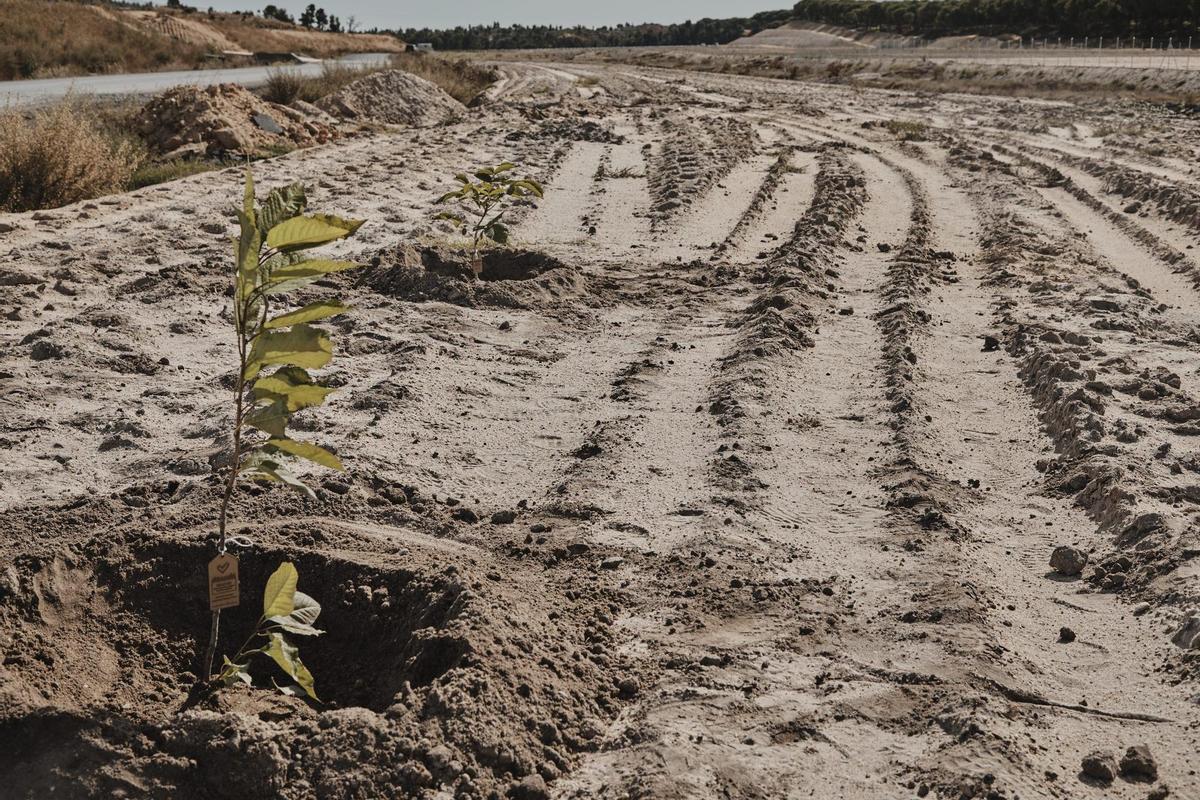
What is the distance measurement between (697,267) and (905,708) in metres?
6.44

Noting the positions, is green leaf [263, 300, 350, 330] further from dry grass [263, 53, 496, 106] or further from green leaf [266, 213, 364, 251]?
dry grass [263, 53, 496, 106]

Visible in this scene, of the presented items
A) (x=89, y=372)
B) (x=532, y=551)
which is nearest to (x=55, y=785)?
(x=532, y=551)

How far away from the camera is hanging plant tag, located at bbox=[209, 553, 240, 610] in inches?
130

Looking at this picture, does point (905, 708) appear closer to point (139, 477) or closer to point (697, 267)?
point (139, 477)

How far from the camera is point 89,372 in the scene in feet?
20.9

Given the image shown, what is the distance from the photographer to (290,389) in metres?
3.28

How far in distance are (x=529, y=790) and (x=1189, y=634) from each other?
2371 millimetres

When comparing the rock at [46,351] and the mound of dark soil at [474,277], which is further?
the mound of dark soil at [474,277]

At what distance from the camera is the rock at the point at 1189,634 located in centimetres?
389

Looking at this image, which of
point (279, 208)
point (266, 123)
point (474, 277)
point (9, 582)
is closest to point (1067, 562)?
point (279, 208)

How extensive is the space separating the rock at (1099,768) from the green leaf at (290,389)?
2386 millimetres

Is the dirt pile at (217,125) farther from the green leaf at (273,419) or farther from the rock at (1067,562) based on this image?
the rock at (1067,562)

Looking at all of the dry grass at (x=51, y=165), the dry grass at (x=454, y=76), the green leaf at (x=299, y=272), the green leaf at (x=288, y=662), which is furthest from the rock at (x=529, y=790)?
the dry grass at (x=454, y=76)

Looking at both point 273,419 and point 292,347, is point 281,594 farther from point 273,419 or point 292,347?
point 292,347
